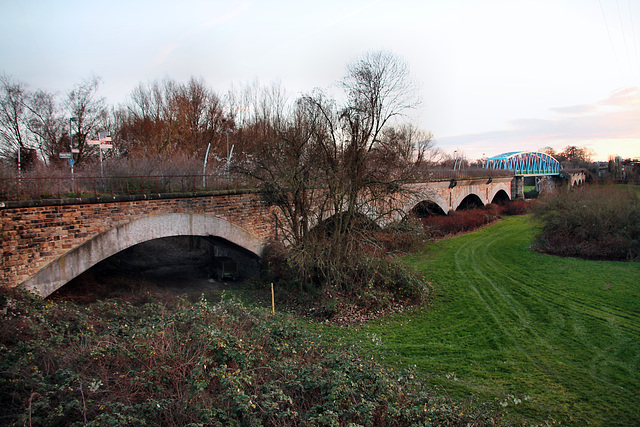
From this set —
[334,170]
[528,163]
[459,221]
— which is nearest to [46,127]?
[334,170]

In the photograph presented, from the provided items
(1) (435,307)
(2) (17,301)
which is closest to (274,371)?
(2) (17,301)

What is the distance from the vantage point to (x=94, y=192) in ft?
40.7

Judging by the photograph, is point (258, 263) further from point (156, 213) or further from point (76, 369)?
point (76, 369)

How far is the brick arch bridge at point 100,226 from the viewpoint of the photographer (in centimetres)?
1057

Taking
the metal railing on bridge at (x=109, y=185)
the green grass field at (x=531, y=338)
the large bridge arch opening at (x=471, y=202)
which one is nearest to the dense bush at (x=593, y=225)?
the green grass field at (x=531, y=338)

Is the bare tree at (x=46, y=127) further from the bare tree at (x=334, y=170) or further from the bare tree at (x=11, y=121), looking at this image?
the bare tree at (x=334, y=170)

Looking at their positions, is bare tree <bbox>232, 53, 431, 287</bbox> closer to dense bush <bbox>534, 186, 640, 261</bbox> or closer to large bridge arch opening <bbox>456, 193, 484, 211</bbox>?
dense bush <bbox>534, 186, 640, 261</bbox>

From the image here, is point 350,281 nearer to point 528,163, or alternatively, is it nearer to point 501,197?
point 501,197

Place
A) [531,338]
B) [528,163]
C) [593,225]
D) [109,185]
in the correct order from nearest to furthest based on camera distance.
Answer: [531,338] → [109,185] → [593,225] → [528,163]

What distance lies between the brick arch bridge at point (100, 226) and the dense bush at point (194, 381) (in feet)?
11.3

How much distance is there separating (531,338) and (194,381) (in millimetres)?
8850

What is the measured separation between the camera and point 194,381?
542cm

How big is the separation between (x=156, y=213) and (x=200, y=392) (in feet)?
31.5

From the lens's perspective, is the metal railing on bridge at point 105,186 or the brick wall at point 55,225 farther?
the metal railing on bridge at point 105,186
